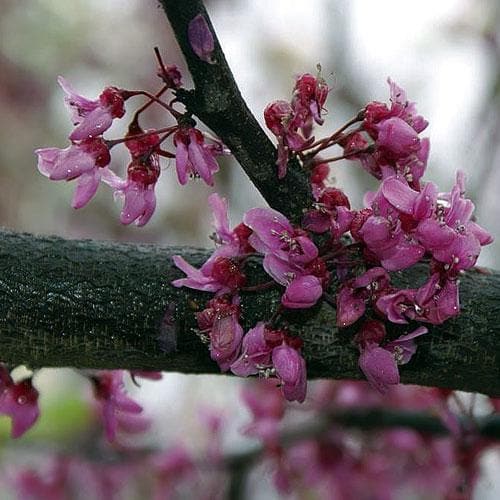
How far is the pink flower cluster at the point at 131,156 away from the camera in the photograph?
0.60 meters

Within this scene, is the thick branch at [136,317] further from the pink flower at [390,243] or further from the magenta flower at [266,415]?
the magenta flower at [266,415]

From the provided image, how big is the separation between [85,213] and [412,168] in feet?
6.72

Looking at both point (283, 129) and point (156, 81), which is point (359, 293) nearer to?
point (283, 129)

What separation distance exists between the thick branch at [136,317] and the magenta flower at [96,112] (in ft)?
0.29

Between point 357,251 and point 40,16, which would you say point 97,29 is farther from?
point 357,251

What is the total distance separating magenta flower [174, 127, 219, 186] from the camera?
60 centimetres

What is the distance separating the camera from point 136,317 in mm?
639

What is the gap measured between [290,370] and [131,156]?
0.18 metres

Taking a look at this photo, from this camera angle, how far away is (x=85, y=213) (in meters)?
2.60

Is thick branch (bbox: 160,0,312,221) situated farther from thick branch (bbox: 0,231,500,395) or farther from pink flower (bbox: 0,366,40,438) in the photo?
pink flower (bbox: 0,366,40,438)

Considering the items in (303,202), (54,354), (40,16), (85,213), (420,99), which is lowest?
(54,354)

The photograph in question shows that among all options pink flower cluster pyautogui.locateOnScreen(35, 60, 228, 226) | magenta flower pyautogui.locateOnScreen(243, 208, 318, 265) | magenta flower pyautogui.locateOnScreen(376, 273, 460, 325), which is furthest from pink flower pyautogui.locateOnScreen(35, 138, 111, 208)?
magenta flower pyautogui.locateOnScreen(376, 273, 460, 325)

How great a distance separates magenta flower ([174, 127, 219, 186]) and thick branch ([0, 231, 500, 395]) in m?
0.08

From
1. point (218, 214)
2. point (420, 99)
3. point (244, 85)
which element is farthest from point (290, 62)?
point (218, 214)
